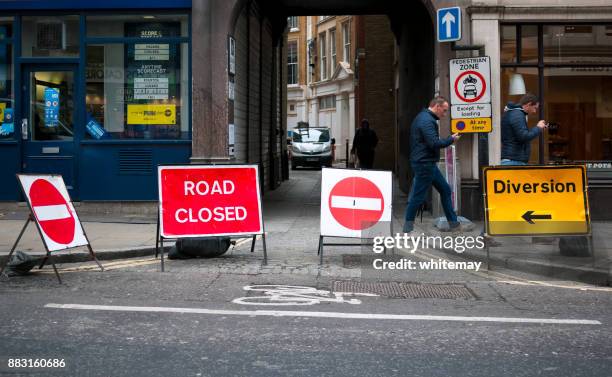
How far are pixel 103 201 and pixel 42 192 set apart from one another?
498 cm

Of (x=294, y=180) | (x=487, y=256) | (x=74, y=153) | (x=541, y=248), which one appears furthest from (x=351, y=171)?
(x=294, y=180)

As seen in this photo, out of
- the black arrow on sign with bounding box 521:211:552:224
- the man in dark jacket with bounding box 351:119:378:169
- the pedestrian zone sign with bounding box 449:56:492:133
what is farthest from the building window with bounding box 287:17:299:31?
the black arrow on sign with bounding box 521:211:552:224

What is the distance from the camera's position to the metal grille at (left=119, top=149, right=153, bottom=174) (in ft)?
41.1

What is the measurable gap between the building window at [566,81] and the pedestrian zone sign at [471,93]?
117 centimetres

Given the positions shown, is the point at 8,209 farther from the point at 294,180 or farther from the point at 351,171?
the point at 294,180

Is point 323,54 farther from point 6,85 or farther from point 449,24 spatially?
point 449,24

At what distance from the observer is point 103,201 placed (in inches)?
496

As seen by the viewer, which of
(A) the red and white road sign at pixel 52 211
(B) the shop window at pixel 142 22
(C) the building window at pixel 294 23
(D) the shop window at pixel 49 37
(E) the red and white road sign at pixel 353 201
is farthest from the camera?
(C) the building window at pixel 294 23

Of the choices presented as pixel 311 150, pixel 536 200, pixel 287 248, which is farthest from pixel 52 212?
pixel 311 150

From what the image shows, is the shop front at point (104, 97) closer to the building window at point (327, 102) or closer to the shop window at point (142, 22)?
the shop window at point (142, 22)

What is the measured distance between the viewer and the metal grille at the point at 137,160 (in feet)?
41.1

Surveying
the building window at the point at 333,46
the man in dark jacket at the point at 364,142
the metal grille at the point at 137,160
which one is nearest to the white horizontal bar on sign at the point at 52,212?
the metal grille at the point at 137,160

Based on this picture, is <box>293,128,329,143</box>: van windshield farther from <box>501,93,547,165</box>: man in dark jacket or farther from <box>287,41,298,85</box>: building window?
<box>501,93,547,165</box>: man in dark jacket

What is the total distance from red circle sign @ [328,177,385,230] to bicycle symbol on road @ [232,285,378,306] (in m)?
1.52
